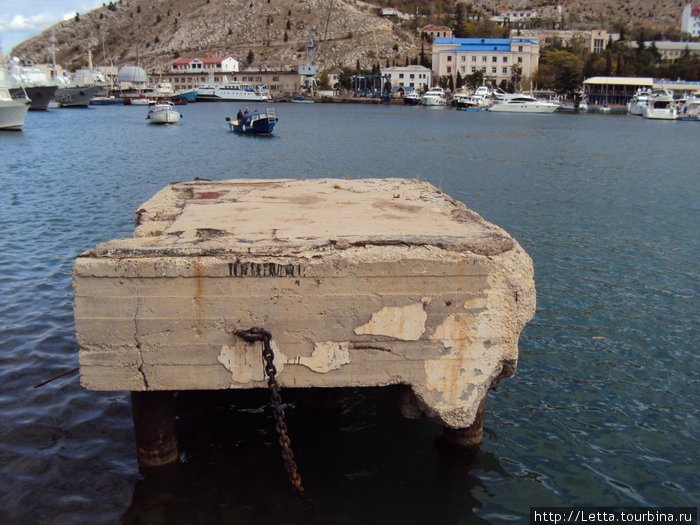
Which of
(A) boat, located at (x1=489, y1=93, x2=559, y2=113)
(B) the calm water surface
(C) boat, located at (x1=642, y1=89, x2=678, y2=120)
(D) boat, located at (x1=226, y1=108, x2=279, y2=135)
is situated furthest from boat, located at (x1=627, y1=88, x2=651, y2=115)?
(B) the calm water surface

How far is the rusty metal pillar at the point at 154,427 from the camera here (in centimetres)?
511

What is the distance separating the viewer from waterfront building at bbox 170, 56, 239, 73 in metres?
150

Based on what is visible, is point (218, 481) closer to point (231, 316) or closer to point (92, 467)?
point (92, 467)

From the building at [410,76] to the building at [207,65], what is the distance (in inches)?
1586

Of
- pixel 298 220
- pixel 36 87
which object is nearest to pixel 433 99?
pixel 36 87

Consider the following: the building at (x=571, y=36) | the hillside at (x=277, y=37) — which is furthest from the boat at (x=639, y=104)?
the hillside at (x=277, y=37)

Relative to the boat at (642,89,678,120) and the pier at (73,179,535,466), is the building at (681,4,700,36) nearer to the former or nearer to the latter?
the boat at (642,89,678,120)

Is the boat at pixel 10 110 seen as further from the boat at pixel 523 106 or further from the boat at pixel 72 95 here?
the boat at pixel 523 106

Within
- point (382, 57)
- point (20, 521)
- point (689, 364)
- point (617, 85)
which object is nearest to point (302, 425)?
point (20, 521)

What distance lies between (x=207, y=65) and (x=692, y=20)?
142 m

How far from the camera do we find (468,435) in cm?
580

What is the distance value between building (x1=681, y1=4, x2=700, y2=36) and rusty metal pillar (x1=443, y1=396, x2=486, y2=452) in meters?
209

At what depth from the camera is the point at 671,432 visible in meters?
6.50

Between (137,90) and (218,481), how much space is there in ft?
462
